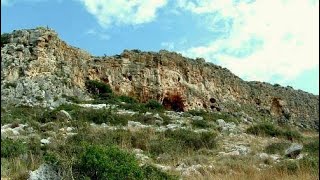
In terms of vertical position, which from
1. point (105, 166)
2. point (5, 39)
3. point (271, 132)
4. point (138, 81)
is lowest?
point (105, 166)

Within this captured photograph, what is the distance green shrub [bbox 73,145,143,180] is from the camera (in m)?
5.70

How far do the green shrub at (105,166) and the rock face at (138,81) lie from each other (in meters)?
18.2

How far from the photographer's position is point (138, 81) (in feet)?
114

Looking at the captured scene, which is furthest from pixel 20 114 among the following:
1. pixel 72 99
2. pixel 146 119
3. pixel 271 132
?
pixel 271 132

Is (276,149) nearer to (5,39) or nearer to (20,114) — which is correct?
(20,114)

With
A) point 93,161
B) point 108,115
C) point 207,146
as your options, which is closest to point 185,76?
point 108,115

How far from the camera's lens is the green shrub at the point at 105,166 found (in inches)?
225

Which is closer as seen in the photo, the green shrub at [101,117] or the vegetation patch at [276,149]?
the vegetation patch at [276,149]

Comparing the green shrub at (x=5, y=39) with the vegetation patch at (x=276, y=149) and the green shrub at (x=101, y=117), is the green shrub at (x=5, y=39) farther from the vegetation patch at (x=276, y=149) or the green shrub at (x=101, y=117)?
the vegetation patch at (x=276, y=149)

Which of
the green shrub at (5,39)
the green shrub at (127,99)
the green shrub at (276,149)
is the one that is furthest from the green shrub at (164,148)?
the green shrub at (127,99)

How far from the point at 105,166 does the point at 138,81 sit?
29.1 meters

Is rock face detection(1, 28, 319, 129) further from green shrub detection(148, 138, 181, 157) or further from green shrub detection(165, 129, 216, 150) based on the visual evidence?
green shrub detection(148, 138, 181, 157)

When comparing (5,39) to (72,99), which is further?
(5,39)

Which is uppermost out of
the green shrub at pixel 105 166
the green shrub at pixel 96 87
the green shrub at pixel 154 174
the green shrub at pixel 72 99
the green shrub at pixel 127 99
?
the green shrub at pixel 96 87
